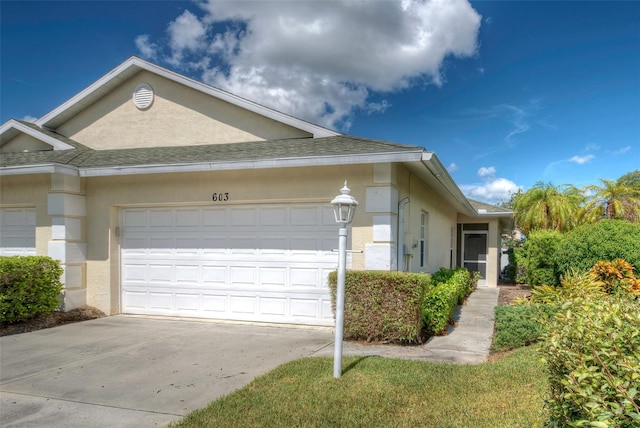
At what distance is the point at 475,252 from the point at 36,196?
1694cm

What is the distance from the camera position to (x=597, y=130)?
17.6 meters

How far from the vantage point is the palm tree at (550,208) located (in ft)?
68.7

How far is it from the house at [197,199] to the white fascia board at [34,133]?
36 millimetres

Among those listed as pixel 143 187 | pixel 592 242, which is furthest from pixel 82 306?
pixel 592 242

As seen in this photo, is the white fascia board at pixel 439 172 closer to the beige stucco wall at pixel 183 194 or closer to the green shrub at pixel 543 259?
the beige stucco wall at pixel 183 194

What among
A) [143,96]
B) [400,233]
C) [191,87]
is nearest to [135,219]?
[143,96]

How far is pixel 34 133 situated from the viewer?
37.1 feet

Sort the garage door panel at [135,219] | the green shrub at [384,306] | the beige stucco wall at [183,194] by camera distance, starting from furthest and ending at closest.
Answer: the garage door panel at [135,219] < the beige stucco wall at [183,194] < the green shrub at [384,306]

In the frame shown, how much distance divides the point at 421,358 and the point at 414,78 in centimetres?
1380

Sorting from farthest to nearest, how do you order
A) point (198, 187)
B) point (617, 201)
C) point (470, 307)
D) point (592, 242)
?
point (617, 201)
point (470, 307)
point (592, 242)
point (198, 187)

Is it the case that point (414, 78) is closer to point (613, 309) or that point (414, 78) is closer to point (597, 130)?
point (597, 130)

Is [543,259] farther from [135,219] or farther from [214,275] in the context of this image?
[135,219]

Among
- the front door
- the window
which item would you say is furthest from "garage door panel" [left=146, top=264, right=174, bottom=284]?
the front door

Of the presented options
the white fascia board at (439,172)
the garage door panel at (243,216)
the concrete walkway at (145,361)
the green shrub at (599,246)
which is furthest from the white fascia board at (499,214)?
the garage door panel at (243,216)
